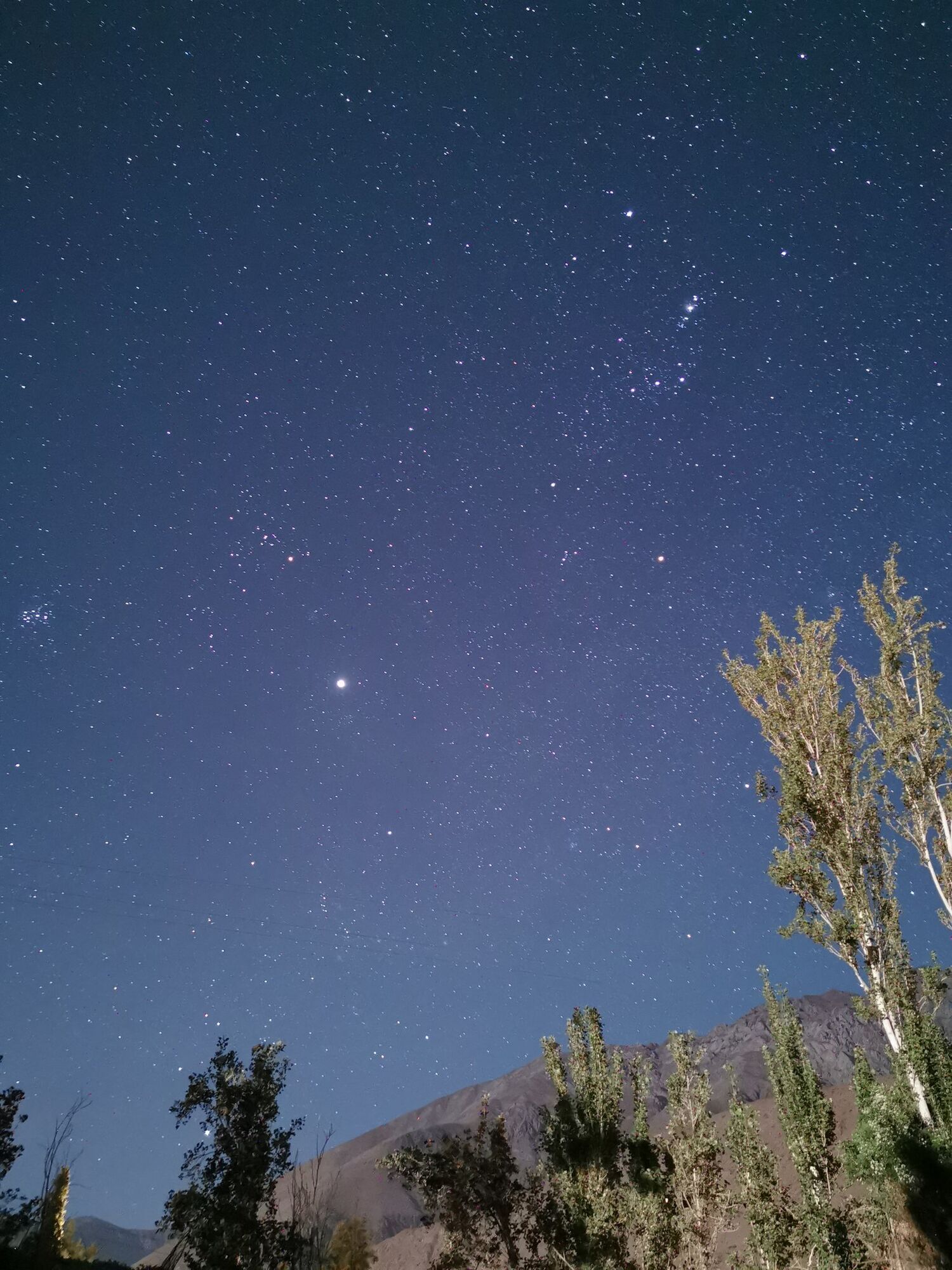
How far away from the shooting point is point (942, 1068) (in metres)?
19.1

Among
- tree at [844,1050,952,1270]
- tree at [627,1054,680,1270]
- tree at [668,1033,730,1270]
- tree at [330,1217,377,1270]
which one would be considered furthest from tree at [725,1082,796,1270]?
tree at [330,1217,377,1270]

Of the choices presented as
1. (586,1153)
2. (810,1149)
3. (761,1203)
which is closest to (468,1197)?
(586,1153)

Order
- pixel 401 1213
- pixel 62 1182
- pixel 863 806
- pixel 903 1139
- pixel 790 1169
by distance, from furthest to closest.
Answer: pixel 401 1213, pixel 790 1169, pixel 62 1182, pixel 863 806, pixel 903 1139

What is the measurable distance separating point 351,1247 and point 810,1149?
5054cm

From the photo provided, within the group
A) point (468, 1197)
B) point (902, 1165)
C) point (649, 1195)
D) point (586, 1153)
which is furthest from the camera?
point (468, 1197)

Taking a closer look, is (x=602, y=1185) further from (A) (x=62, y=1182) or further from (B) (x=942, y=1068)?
(A) (x=62, y=1182)

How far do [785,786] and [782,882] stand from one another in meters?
2.45

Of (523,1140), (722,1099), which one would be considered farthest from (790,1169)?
(523,1140)

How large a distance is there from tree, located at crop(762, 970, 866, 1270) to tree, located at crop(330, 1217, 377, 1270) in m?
42.3

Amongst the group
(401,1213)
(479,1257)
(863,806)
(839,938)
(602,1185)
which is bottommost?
(401,1213)

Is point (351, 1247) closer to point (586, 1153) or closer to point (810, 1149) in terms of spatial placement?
point (810, 1149)

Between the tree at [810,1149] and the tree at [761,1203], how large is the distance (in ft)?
1.97

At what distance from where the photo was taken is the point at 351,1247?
186 ft

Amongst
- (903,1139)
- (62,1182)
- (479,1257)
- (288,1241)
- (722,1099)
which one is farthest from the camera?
(722,1099)
